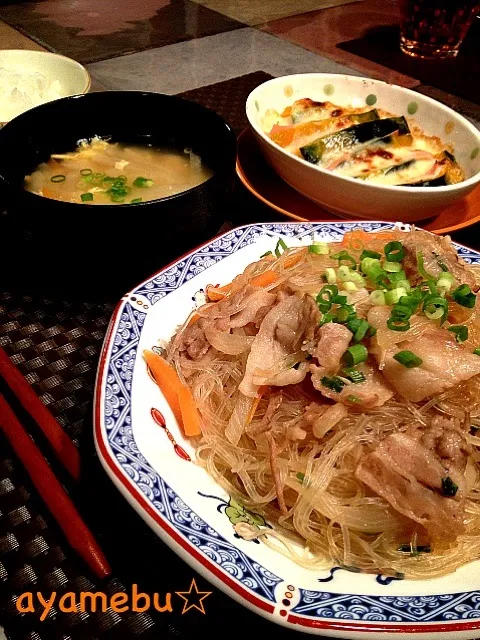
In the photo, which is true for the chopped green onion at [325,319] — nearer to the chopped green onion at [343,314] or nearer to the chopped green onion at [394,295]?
the chopped green onion at [343,314]

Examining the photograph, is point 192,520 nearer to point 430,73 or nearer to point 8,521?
point 8,521

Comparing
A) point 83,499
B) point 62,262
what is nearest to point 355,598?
point 83,499

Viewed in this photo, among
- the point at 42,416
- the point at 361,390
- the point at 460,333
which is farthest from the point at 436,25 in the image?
the point at 42,416

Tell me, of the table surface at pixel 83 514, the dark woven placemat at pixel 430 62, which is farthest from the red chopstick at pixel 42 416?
the dark woven placemat at pixel 430 62

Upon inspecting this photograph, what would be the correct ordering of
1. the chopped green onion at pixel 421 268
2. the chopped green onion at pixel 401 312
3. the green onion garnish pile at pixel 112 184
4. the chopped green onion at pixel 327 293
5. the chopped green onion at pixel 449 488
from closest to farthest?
1. the chopped green onion at pixel 449 488
2. the chopped green onion at pixel 401 312
3. the chopped green onion at pixel 327 293
4. the chopped green onion at pixel 421 268
5. the green onion garnish pile at pixel 112 184

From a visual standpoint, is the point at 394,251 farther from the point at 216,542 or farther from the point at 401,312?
the point at 216,542

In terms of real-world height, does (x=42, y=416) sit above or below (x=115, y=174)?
below
